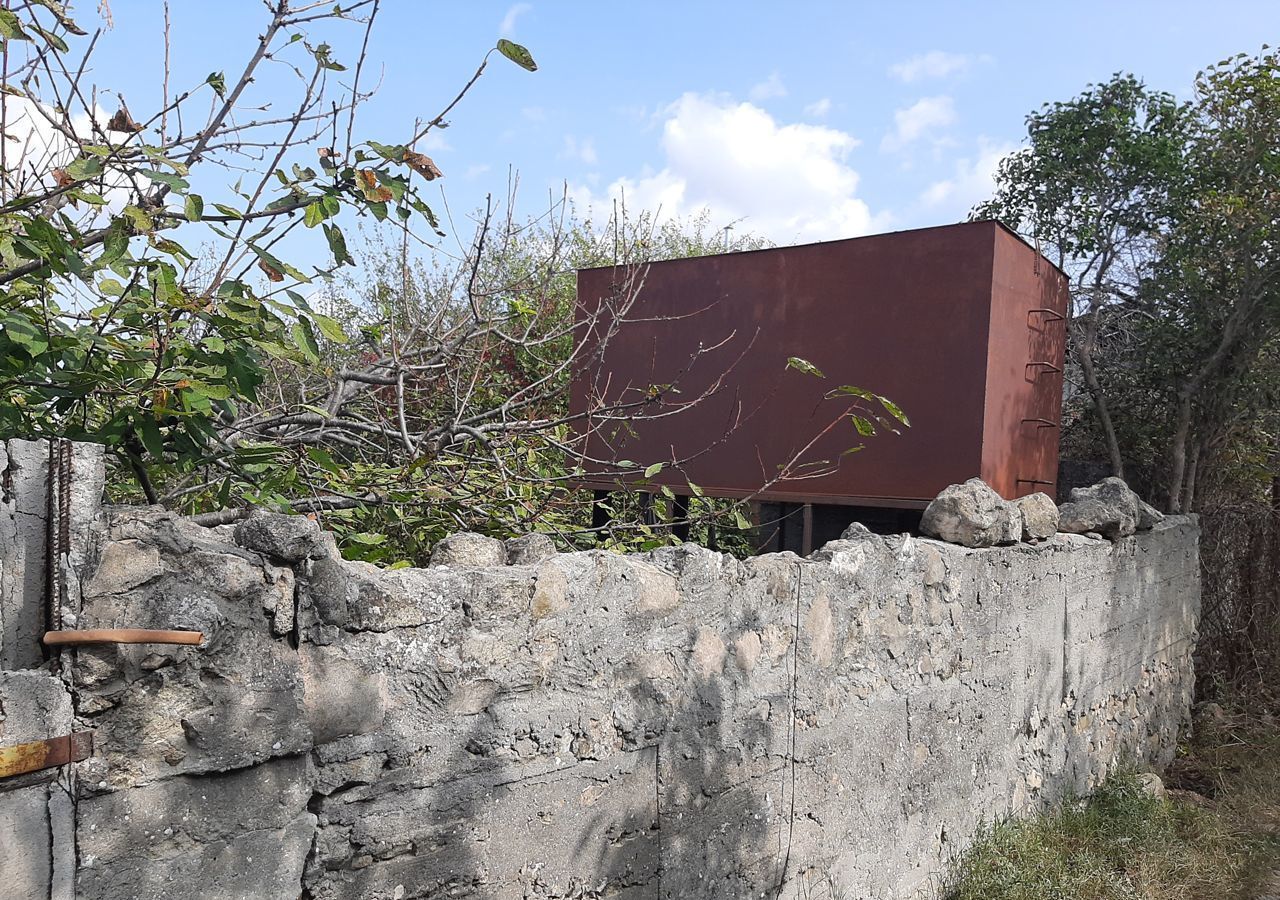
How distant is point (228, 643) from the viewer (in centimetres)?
175

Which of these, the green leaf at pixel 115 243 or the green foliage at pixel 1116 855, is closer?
the green leaf at pixel 115 243

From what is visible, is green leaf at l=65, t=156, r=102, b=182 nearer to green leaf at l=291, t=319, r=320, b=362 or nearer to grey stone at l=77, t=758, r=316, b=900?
green leaf at l=291, t=319, r=320, b=362

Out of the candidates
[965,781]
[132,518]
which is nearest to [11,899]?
[132,518]

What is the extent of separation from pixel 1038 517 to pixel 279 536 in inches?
152

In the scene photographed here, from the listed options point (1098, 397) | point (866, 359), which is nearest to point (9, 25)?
point (866, 359)

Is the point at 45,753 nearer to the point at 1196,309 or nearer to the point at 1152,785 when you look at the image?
the point at 1152,785

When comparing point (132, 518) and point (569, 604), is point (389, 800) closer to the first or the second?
point (569, 604)

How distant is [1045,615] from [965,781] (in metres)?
1.03

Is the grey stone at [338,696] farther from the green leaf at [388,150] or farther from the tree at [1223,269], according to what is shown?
the tree at [1223,269]

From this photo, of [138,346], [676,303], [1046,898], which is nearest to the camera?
[138,346]

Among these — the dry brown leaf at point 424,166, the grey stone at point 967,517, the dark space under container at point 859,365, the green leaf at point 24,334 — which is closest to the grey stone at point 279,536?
the green leaf at point 24,334

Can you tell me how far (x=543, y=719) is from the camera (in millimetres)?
2340

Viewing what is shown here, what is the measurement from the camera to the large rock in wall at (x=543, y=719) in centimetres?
169

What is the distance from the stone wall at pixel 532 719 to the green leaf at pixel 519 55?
4.08 feet
